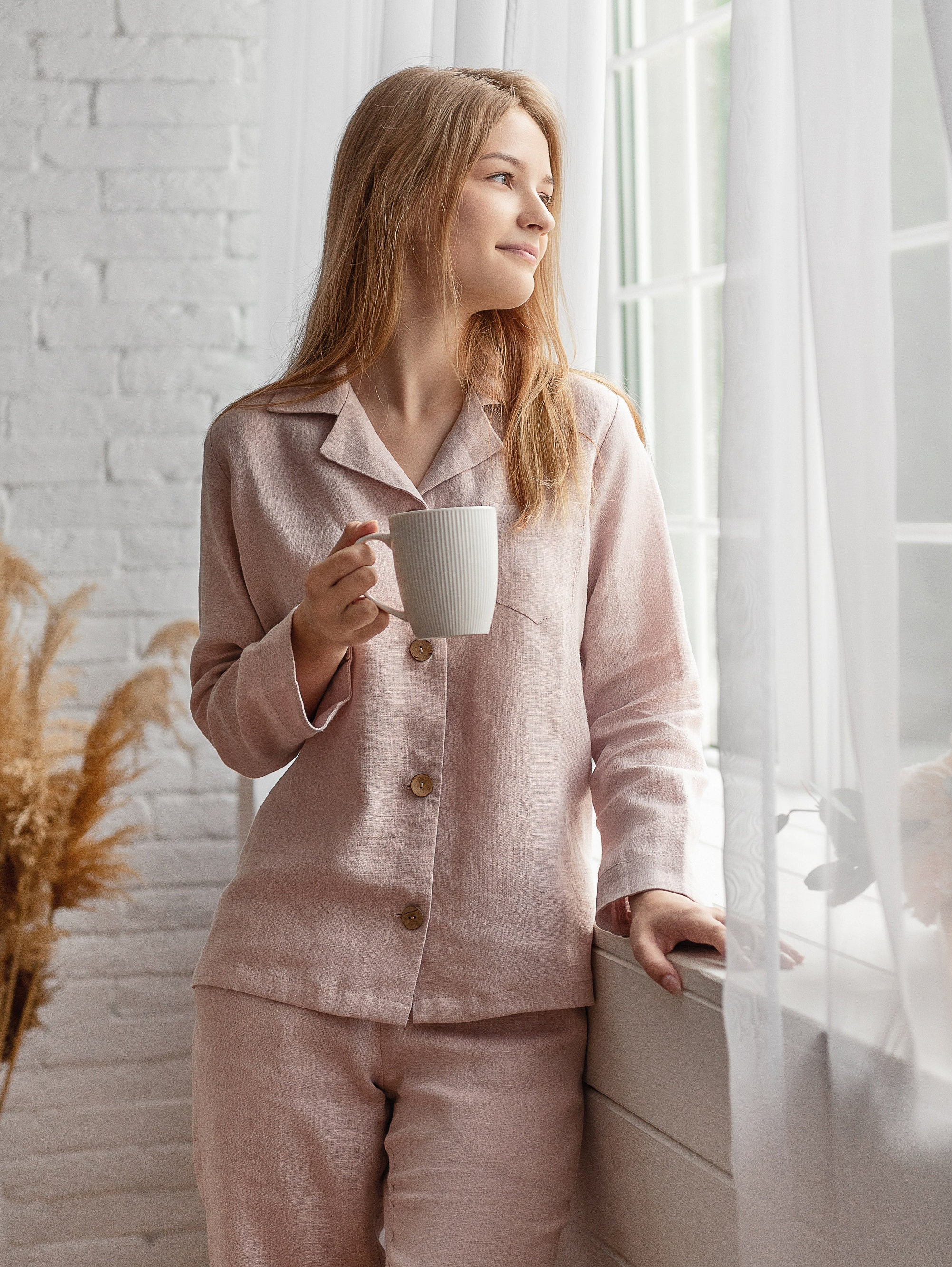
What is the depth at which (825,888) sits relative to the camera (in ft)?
2.57

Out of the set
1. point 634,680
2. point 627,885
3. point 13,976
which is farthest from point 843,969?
point 13,976

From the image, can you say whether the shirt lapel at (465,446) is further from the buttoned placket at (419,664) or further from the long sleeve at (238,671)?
the long sleeve at (238,671)

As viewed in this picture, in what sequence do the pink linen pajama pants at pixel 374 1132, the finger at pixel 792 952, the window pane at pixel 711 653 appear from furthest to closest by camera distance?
1. the window pane at pixel 711 653
2. the pink linen pajama pants at pixel 374 1132
3. the finger at pixel 792 952

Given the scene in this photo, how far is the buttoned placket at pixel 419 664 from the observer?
110cm

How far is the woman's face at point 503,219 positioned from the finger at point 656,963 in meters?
0.61

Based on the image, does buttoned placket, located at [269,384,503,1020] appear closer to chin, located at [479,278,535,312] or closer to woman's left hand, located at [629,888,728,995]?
chin, located at [479,278,535,312]

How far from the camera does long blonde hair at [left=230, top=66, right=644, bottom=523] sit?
113 cm

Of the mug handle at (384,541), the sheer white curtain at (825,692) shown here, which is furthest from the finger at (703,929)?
the mug handle at (384,541)

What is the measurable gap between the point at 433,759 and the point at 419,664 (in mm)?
93

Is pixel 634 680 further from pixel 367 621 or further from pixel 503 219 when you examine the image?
pixel 503 219

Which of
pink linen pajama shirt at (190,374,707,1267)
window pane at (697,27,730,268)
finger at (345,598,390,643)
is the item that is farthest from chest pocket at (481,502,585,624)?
window pane at (697,27,730,268)

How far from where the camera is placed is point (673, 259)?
5.46 ft

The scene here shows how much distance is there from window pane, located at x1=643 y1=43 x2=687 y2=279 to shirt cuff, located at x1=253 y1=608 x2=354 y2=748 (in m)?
0.85

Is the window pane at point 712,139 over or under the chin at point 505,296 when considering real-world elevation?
over
